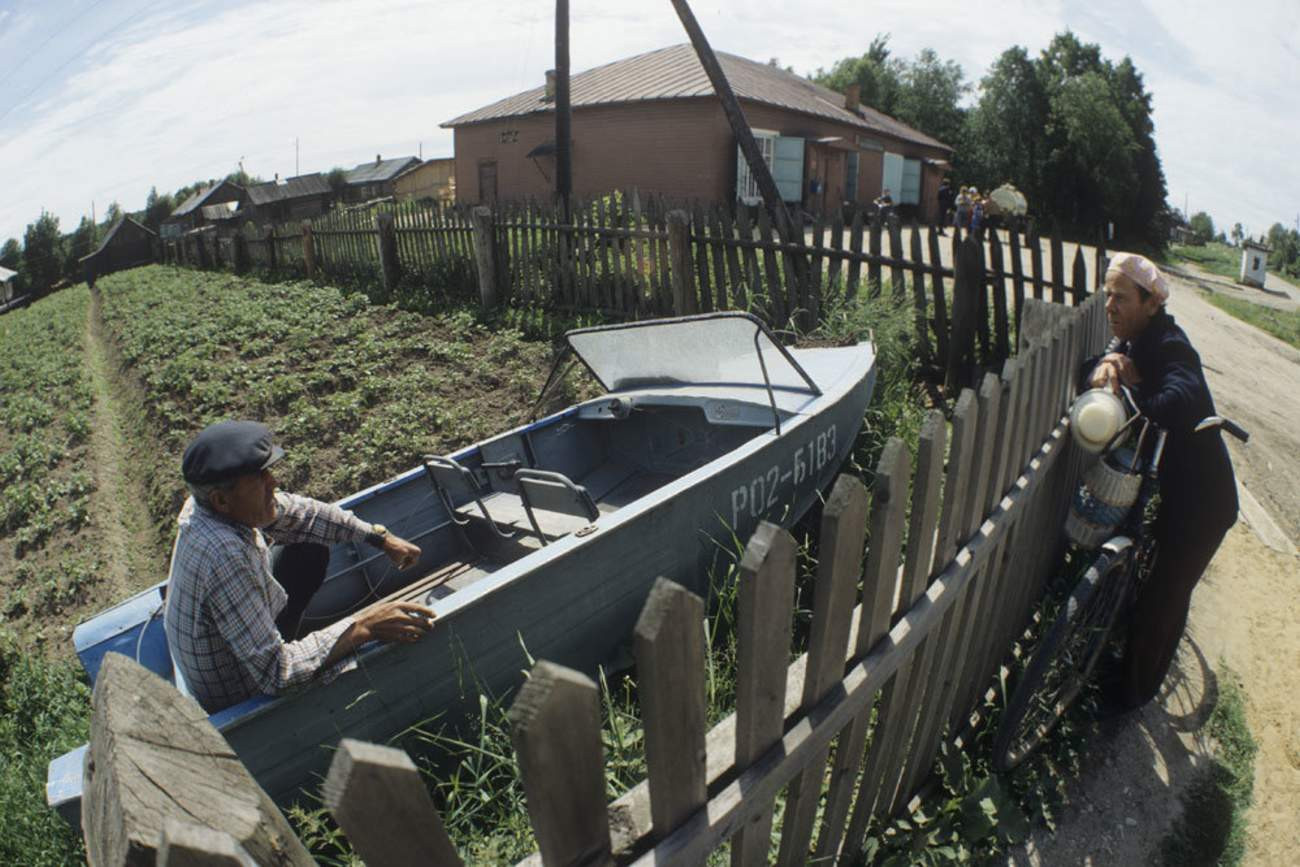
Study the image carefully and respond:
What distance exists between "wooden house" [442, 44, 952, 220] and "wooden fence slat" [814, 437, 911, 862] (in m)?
18.9

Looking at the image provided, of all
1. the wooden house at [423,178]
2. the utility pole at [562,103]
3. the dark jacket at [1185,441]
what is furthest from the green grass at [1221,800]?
the wooden house at [423,178]

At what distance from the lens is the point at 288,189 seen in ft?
173

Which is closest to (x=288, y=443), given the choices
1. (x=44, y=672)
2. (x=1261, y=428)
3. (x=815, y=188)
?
(x=44, y=672)

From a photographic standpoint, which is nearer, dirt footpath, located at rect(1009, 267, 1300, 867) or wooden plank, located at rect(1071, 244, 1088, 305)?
dirt footpath, located at rect(1009, 267, 1300, 867)

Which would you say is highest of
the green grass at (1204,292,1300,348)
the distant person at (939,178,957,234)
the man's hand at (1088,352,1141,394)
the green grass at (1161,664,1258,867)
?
the distant person at (939,178,957,234)

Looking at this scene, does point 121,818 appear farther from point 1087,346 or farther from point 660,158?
point 660,158

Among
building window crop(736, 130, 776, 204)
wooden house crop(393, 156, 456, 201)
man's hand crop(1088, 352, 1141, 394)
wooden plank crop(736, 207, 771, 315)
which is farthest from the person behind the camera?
wooden house crop(393, 156, 456, 201)

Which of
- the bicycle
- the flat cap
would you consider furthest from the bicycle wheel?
the flat cap

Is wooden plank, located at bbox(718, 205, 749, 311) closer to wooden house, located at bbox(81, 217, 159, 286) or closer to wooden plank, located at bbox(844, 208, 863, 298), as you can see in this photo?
wooden plank, located at bbox(844, 208, 863, 298)

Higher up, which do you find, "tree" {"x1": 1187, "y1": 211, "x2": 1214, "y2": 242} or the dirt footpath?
"tree" {"x1": 1187, "y1": 211, "x2": 1214, "y2": 242}

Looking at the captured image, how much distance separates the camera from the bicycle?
2633 millimetres

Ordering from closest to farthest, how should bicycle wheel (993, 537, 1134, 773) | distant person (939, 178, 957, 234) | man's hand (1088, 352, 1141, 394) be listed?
bicycle wheel (993, 537, 1134, 773) < man's hand (1088, 352, 1141, 394) < distant person (939, 178, 957, 234)

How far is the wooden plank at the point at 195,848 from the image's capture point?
697mm

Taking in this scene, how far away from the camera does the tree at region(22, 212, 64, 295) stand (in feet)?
172
